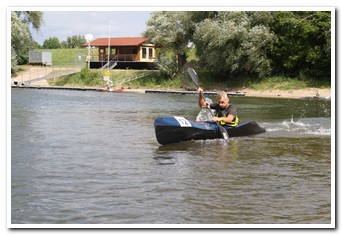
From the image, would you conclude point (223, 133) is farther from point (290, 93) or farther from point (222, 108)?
point (290, 93)

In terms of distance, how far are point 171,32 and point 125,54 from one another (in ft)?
34.9

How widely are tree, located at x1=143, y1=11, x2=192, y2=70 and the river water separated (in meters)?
26.5

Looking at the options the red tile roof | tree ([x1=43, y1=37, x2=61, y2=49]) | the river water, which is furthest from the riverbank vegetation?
the river water

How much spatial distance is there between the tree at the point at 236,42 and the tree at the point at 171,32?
13.8 feet

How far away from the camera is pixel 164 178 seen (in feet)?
25.8

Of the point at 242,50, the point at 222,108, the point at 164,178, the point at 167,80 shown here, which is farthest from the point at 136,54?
the point at 164,178

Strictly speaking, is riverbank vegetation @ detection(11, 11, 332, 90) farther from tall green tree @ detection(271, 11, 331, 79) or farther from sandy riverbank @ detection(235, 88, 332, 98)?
sandy riverbank @ detection(235, 88, 332, 98)

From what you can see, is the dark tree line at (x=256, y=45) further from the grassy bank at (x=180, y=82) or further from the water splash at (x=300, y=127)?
the water splash at (x=300, y=127)

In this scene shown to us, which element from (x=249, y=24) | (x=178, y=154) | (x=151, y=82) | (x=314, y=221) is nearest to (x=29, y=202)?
(x=314, y=221)

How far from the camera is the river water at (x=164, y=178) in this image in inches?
240

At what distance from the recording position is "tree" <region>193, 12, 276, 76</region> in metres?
32.2

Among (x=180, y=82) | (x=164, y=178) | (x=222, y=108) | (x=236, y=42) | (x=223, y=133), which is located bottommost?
(x=164, y=178)

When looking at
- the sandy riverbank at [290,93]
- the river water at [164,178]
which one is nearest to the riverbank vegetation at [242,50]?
the sandy riverbank at [290,93]
